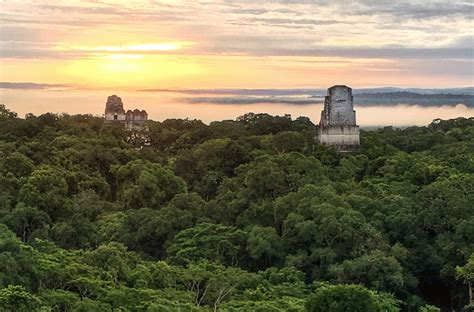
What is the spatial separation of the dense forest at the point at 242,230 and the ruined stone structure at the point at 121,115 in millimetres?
25916

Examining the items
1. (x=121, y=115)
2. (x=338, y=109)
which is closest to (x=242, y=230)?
(x=338, y=109)

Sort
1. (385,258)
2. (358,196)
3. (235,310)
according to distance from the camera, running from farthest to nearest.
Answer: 1. (358,196)
2. (385,258)
3. (235,310)

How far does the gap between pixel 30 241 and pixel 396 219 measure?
11.6m

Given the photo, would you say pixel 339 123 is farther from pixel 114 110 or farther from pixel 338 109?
pixel 114 110

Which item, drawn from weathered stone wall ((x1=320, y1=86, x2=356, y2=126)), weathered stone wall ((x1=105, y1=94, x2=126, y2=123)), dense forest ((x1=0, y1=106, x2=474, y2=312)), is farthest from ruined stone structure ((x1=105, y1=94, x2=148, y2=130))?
weathered stone wall ((x1=320, y1=86, x2=356, y2=126))

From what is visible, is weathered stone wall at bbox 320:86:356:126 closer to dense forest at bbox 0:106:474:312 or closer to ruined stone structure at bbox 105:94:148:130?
dense forest at bbox 0:106:474:312

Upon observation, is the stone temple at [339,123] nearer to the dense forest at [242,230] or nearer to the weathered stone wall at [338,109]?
the weathered stone wall at [338,109]

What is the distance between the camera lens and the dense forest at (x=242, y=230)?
19.6m

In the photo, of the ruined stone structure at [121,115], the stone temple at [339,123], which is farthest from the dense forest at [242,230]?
the ruined stone structure at [121,115]

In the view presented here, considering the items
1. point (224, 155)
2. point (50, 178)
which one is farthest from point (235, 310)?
point (224, 155)

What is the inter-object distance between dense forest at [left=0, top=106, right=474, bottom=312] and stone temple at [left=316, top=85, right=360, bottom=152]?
0.81 metres

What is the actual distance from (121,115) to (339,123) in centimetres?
3225

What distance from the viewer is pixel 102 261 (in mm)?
21109

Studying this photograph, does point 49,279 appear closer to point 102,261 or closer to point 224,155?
point 102,261
